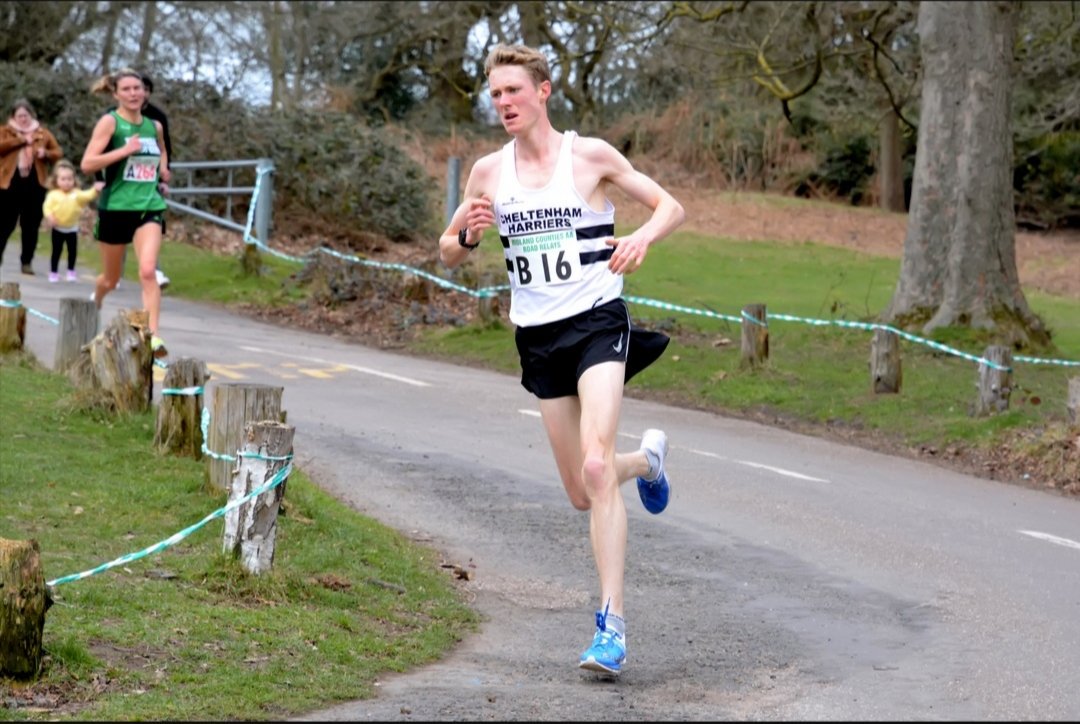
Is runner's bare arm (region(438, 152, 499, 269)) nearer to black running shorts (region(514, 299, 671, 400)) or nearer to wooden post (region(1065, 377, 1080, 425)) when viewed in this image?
black running shorts (region(514, 299, 671, 400))

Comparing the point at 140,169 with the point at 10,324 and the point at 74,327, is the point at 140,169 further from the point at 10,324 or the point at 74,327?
the point at 10,324

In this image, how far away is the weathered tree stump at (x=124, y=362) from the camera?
11602mm

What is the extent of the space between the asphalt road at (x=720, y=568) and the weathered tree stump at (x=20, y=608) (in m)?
1.03

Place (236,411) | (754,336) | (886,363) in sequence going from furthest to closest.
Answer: (754,336) < (886,363) < (236,411)

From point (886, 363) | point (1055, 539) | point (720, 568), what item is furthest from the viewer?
point (886, 363)

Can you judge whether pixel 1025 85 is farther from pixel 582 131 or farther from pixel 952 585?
pixel 952 585

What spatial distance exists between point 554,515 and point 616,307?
153 inches

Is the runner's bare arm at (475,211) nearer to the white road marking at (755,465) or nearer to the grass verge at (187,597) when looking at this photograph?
the grass verge at (187,597)

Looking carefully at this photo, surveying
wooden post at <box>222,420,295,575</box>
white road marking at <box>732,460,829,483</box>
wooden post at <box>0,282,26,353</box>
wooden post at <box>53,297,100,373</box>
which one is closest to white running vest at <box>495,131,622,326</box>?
wooden post at <box>222,420,295,575</box>

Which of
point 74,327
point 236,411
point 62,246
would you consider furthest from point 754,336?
point 62,246

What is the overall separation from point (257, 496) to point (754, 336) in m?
10.3

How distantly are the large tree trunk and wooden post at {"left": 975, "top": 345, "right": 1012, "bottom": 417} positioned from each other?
A: 3829 millimetres

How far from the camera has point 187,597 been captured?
7.32 metres

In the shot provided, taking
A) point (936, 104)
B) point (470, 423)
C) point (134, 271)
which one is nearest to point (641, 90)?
point (134, 271)
